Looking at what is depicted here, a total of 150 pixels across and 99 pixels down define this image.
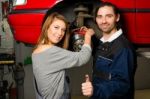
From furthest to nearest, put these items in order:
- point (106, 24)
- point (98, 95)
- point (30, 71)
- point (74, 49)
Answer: point (30, 71) < point (74, 49) < point (106, 24) < point (98, 95)

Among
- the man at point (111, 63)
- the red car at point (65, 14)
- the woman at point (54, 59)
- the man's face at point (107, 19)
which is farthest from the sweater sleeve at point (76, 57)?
the red car at point (65, 14)

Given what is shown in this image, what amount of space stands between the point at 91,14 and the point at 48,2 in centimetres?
45

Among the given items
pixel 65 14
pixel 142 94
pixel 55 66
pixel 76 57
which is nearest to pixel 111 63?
pixel 76 57

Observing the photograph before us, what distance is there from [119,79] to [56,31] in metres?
0.65

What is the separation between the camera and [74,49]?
2.74 metres

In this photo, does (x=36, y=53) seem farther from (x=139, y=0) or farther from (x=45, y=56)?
(x=139, y=0)

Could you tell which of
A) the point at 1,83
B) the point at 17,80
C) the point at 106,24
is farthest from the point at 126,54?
A: the point at 1,83

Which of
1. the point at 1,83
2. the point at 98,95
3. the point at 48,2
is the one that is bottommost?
the point at 1,83

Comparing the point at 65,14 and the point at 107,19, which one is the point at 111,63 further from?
the point at 65,14

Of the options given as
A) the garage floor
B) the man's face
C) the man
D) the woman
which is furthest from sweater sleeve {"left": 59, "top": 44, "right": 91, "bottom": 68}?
the garage floor

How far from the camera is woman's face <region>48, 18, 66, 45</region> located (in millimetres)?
2426

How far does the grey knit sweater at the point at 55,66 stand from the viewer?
7.83 ft

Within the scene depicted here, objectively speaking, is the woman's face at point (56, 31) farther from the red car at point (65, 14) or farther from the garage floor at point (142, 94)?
the garage floor at point (142, 94)

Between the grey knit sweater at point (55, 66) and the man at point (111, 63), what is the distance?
15 centimetres
